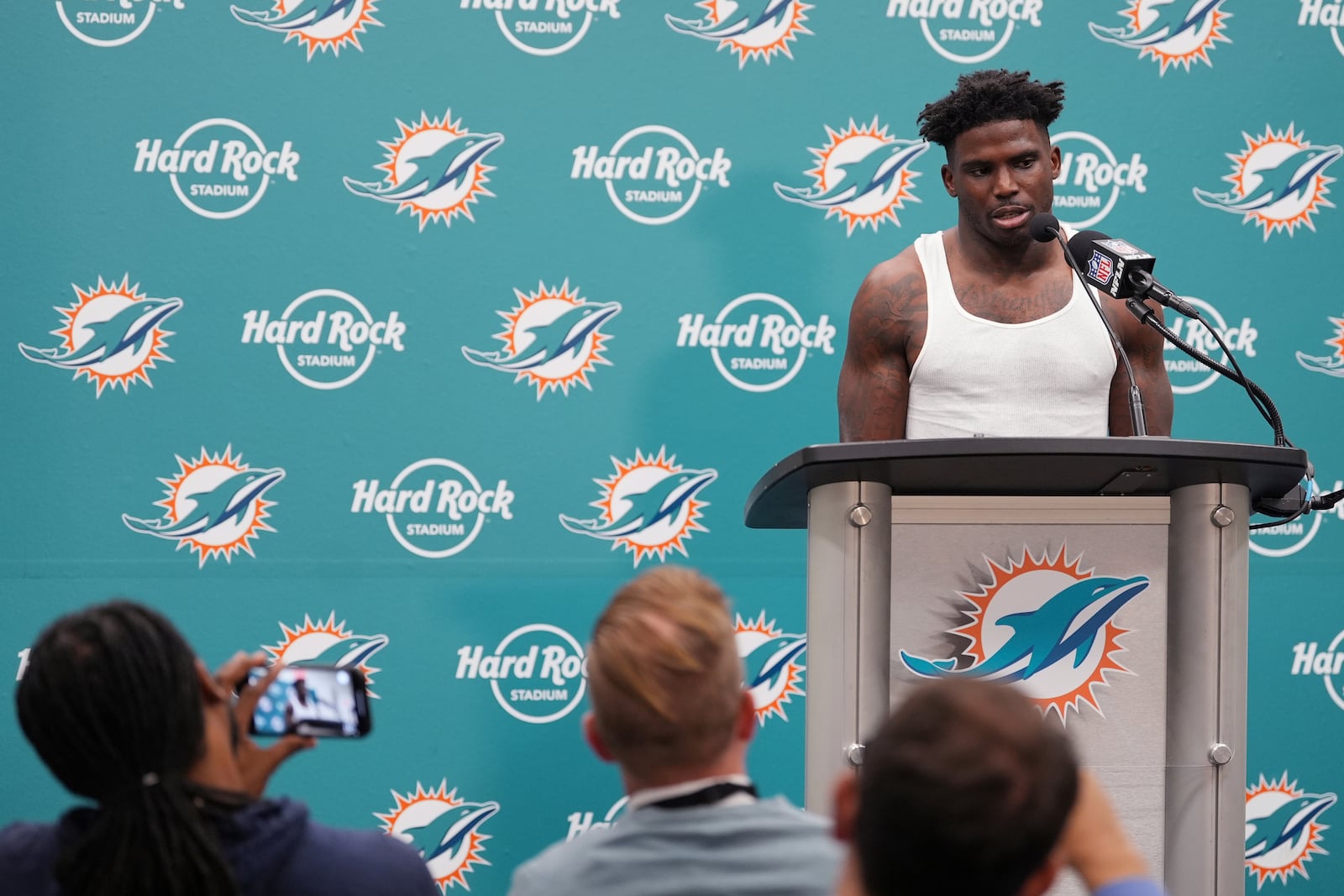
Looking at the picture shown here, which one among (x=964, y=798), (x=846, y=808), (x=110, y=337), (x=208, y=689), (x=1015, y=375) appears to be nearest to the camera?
(x=964, y=798)

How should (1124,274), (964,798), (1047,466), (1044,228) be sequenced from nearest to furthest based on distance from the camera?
(964,798) → (1047,466) → (1124,274) → (1044,228)

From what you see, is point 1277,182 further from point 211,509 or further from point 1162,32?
point 211,509

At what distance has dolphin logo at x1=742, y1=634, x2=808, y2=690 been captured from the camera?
11.5 feet

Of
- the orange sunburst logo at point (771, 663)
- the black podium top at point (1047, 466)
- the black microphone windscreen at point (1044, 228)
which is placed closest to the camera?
the black podium top at point (1047, 466)

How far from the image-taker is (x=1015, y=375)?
262 cm

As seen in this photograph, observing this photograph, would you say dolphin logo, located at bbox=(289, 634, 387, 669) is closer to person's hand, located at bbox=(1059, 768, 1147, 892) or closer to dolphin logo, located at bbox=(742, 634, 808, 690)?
dolphin logo, located at bbox=(742, 634, 808, 690)

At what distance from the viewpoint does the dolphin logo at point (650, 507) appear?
3.48 m

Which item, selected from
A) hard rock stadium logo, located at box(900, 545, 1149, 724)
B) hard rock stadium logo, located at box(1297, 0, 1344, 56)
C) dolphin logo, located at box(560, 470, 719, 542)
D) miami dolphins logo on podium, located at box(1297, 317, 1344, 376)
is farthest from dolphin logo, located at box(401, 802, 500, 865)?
hard rock stadium logo, located at box(1297, 0, 1344, 56)

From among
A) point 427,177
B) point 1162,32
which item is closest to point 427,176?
point 427,177

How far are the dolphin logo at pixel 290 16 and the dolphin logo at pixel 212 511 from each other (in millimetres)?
1118

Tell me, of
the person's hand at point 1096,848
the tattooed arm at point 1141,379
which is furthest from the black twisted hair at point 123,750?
the tattooed arm at point 1141,379

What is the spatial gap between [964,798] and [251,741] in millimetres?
763

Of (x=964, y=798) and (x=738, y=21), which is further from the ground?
(x=738, y=21)

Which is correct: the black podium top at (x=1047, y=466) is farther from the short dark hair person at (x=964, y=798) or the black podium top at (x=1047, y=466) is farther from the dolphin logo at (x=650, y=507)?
the dolphin logo at (x=650, y=507)
